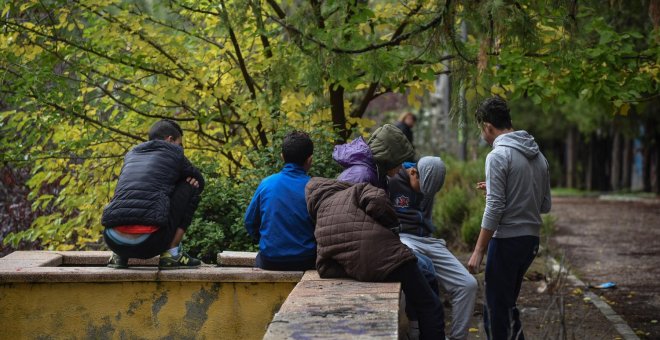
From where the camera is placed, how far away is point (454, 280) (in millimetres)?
6605

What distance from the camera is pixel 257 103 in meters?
8.48

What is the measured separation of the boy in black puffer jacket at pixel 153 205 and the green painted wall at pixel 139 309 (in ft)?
0.80

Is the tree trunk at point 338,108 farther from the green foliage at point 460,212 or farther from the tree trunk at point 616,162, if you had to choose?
the tree trunk at point 616,162

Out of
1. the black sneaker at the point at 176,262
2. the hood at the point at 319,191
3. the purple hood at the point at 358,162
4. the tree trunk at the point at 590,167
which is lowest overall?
the tree trunk at the point at 590,167

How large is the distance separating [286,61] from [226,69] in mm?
827

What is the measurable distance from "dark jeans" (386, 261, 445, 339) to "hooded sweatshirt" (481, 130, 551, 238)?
21.9 inches

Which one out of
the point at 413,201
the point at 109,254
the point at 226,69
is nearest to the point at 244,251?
the point at 109,254

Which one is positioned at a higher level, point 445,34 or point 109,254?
point 445,34

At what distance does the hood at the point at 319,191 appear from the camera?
6217 millimetres

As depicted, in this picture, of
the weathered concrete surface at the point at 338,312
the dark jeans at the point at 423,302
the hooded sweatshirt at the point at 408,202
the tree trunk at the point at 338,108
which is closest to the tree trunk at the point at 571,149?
the tree trunk at the point at 338,108

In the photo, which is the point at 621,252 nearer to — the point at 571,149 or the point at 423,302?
the point at 423,302

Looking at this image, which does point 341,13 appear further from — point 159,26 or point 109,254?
point 109,254

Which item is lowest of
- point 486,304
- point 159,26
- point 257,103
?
point 486,304

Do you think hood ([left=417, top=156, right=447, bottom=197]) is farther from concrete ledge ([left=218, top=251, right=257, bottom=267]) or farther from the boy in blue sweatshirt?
concrete ledge ([left=218, top=251, right=257, bottom=267])
